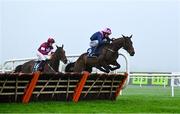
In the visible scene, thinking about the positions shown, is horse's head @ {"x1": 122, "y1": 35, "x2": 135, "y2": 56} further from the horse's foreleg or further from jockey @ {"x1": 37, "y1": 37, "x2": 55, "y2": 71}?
jockey @ {"x1": 37, "y1": 37, "x2": 55, "y2": 71}

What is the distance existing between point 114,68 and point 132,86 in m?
9.82

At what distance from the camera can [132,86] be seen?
73.2ft

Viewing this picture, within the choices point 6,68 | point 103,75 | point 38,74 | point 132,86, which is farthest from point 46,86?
point 132,86

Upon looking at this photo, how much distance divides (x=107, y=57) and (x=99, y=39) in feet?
1.44

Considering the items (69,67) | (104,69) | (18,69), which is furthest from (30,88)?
(18,69)

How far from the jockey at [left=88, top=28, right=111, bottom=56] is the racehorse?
0.12 m

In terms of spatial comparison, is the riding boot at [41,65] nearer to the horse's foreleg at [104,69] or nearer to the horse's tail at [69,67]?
the horse's tail at [69,67]

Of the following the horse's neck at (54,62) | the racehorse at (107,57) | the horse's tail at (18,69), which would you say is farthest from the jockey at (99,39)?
the horse's tail at (18,69)

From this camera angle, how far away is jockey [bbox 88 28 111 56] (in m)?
12.4

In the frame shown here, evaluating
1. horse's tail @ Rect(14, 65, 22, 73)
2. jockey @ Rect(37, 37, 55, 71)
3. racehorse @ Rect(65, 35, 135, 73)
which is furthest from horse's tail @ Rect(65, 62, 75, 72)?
horse's tail @ Rect(14, 65, 22, 73)

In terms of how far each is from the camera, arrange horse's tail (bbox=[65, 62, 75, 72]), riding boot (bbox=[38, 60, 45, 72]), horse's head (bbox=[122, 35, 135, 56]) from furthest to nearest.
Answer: horse's tail (bbox=[65, 62, 75, 72]), riding boot (bbox=[38, 60, 45, 72]), horse's head (bbox=[122, 35, 135, 56])

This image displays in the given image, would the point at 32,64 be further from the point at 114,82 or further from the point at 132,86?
the point at 132,86

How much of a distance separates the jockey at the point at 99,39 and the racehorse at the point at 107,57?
12cm

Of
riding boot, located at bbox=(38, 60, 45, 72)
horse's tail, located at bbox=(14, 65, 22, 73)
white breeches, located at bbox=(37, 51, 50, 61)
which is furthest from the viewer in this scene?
horse's tail, located at bbox=(14, 65, 22, 73)
